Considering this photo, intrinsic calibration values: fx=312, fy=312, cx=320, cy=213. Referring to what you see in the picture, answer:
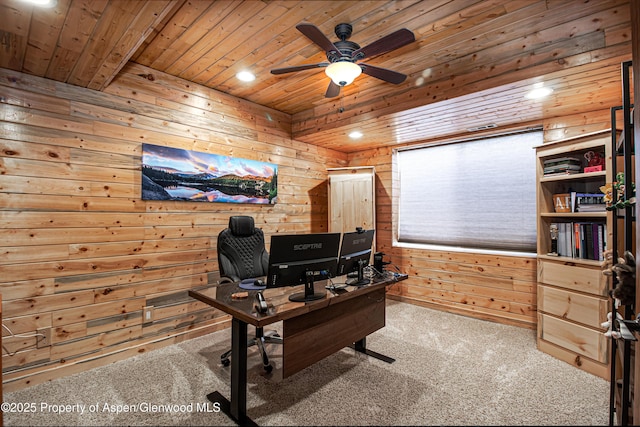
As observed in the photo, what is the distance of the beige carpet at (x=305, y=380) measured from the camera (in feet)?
4.98

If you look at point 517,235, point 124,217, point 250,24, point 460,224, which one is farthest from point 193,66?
point 517,235

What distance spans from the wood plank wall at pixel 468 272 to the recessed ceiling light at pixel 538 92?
63 centimetres

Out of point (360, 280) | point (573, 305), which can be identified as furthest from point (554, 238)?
point (360, 280)

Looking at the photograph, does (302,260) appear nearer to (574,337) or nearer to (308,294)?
(308,294)

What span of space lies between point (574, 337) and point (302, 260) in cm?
245

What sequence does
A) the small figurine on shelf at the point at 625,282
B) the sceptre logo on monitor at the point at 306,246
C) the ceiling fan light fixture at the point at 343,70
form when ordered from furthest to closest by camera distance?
the ceiling fan light fixture at the point at 343,70 → the sceptre logo on monitor at the point at 306,246 → the small figurine on shelf at the point at 625,282

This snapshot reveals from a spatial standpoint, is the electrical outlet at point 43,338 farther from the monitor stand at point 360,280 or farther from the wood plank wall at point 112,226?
the monitor stand at point 360,280

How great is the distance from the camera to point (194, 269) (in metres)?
3.24

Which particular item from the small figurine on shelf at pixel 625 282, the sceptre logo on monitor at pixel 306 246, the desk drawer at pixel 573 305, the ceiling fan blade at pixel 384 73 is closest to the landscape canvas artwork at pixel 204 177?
the sceptre logo on monitor at pixel 306 246

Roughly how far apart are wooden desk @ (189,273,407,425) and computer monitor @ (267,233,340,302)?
13 centimetres

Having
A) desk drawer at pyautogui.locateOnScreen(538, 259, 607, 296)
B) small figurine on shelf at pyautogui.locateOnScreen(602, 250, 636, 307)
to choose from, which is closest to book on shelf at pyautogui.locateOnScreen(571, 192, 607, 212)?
desk drawer at pyautogui.locateOnScreen(538, 259, 607, 296)

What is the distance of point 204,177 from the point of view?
3307mm

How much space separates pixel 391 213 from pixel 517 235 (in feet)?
5.40

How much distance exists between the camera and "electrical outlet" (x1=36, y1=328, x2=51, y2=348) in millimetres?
2393
